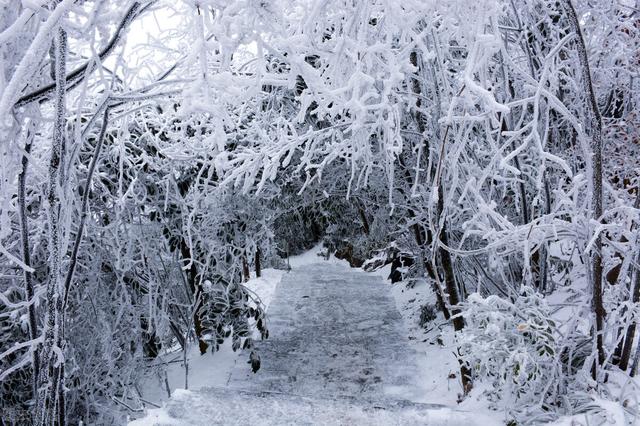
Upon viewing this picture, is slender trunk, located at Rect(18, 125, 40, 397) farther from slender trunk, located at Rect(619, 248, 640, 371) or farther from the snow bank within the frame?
slender trunk, located at Rect(619, 248, 640, 371)

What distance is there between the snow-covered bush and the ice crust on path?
42cm

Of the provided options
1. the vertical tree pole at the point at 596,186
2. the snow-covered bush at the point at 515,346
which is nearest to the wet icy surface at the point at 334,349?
the snow-covered bush at the point at 515,346

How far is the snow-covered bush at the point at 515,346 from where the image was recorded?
336 cm

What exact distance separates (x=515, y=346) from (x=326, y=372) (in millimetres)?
4112

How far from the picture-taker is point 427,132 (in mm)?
4488

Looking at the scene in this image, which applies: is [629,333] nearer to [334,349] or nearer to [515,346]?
[515,346]

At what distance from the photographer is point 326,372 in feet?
23.3

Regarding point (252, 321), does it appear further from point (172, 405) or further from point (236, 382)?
point (172, 405)

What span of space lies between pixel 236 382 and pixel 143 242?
2.43m

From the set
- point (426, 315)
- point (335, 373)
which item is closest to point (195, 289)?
point (335, 373)

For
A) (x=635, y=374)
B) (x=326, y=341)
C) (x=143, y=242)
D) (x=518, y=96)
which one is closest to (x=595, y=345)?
(x=635, y=374)

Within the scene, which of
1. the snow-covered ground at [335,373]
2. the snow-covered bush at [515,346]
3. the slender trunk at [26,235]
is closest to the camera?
the slender trunk at [26,235]

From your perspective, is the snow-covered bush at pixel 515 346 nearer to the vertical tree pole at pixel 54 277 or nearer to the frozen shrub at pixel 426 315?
the vertical tree pole at pixel 54 277

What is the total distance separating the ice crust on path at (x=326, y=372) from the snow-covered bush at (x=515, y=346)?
0.42m
